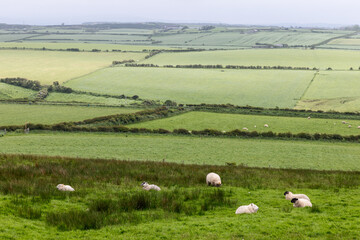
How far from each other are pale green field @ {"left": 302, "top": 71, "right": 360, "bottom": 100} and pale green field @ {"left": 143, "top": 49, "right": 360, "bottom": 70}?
43.2ft

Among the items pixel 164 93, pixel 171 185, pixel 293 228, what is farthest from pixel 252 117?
pixel 293 228

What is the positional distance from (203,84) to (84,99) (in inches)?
1007

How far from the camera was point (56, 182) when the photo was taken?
17.2 metres

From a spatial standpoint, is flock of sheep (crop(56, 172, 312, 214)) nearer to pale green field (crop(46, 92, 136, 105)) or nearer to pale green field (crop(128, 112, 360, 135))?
pale green field (crop(128, 112, 360, 135))

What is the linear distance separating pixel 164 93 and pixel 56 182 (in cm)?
5489

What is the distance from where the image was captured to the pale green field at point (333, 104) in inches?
2219

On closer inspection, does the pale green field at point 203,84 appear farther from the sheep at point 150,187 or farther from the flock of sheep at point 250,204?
the sheep at point 150,187

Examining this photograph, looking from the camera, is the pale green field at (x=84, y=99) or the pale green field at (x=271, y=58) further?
the pale green field at (x=271, y=58)

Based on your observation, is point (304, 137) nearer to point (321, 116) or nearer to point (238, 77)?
point (321, 116)

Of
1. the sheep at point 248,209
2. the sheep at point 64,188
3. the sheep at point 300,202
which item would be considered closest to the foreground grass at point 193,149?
the sheep at point 64,188


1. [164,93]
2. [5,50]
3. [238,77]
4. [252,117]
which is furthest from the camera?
[5,50]

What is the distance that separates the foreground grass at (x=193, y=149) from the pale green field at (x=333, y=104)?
20.7 metres

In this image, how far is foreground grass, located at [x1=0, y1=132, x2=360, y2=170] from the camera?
2814 cm

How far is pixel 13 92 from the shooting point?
225 ft
